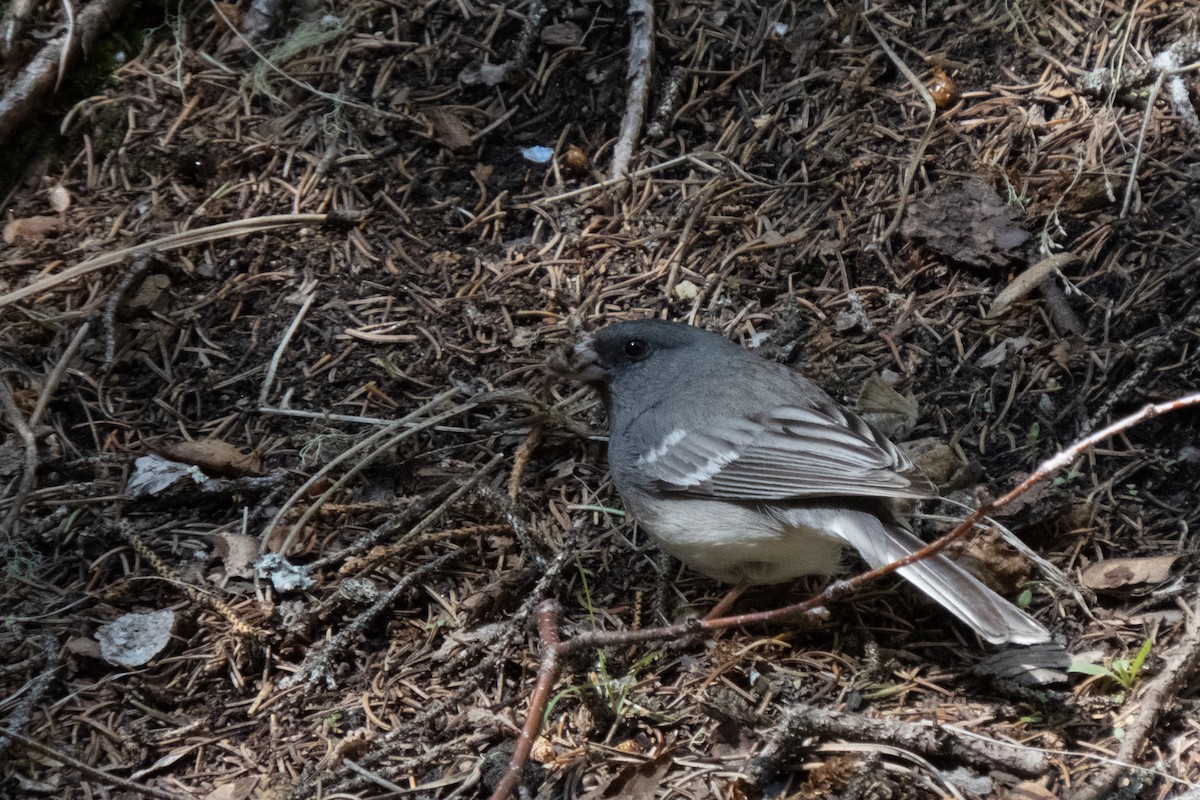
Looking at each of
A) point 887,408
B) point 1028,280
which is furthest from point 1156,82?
point 887,408

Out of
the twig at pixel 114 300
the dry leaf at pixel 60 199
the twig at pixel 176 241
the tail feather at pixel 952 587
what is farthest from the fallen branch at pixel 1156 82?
the dry leaf at pixel 60 199

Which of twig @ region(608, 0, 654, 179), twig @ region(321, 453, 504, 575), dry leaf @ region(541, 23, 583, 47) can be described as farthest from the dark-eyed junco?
dry leaf @ region(541, 23, 583, 47)

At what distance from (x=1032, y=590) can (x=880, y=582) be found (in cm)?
48

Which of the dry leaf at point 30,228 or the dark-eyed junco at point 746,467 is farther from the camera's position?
the dry leaf at point 30,228

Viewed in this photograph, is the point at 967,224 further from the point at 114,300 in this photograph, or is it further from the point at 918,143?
the point at 114,300

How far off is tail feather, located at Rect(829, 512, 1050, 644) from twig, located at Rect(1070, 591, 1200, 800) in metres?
0.29

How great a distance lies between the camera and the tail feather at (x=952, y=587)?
9.04 ft

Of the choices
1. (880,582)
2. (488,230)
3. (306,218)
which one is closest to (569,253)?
(488,230)

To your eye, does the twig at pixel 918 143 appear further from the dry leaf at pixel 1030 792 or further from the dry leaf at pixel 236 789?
the dry leaf at pixel 236 789

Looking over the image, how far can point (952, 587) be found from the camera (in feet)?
9.30

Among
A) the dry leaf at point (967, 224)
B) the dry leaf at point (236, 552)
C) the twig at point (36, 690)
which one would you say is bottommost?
the twig at point (36, 690)

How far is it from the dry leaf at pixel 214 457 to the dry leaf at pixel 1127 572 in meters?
2.93

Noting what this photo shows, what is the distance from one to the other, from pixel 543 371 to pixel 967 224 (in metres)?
1.81

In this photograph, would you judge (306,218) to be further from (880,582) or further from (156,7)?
(880,582)
